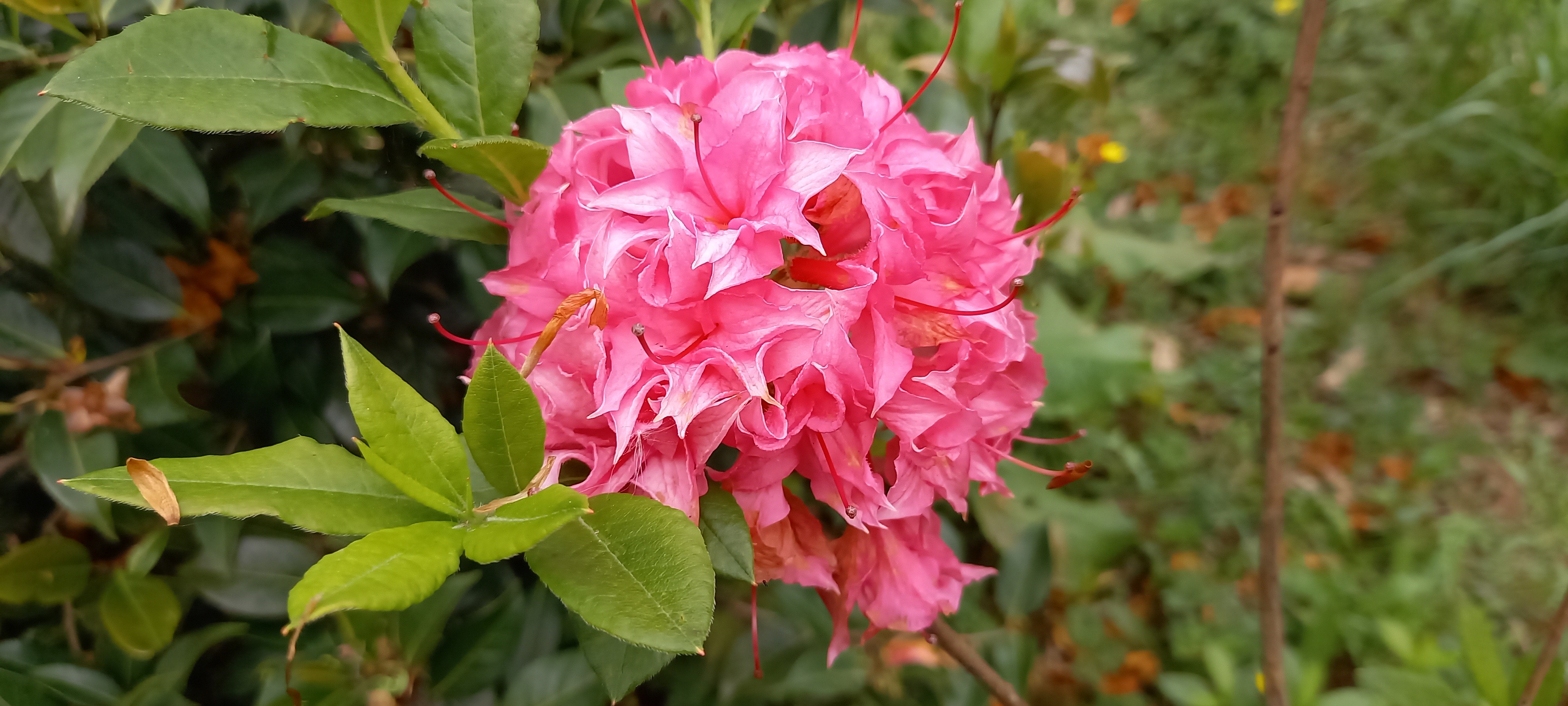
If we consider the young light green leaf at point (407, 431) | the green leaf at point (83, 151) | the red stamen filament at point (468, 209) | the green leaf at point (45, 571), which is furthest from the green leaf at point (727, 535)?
the green leaf at point (45, 571)

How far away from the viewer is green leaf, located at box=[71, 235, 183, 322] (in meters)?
0.61

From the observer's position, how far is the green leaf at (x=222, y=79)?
35cm

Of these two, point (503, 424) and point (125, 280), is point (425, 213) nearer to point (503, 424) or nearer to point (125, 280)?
point (503, 424)

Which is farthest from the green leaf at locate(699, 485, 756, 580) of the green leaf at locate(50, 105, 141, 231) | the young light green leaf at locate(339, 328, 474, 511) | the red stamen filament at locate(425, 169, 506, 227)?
the green leaf at locate(50, 105, 141, 231)

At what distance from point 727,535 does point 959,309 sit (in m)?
0.19

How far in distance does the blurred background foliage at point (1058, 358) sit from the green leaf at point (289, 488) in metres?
0.16

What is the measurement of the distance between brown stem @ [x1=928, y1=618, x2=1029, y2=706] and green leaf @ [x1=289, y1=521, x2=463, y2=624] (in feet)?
1.07

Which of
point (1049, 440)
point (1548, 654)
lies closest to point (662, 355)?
point (1049, 440)

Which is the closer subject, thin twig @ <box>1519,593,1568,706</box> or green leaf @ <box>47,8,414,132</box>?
green leaf @ <box>47,8,414,132</box>

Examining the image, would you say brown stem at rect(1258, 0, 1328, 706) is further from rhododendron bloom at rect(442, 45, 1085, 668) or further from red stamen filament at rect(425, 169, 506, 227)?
red stamen filament at rect(425, 169, 506, 227)

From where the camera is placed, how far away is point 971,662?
22.2 inches

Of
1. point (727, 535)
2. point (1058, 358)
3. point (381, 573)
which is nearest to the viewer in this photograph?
point (381, 573)

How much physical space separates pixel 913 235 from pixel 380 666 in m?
0.55

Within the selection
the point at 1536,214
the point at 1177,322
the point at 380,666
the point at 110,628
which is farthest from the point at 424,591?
the point at 1536,214
